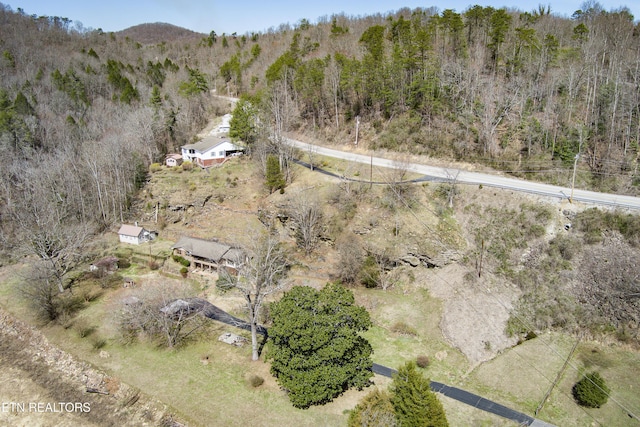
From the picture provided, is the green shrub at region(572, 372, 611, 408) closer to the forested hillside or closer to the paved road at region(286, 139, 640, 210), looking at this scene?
the paved road at region(286, 139, 640, 210)

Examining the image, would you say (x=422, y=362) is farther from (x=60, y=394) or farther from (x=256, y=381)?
(x=60, y=394)

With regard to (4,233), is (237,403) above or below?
below

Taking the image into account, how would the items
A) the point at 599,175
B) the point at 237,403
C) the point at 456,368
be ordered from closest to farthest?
the point at 237,403 < the point at 456,368 < the point at 599,175

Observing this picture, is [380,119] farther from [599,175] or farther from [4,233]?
[4,233]

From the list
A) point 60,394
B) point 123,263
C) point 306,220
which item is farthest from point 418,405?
point 123,263

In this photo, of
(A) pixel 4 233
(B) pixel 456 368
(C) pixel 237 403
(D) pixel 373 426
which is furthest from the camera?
(A) pixel 4 233

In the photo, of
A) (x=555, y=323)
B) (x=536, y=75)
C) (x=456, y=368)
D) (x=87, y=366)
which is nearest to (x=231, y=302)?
(x=87, y=366)

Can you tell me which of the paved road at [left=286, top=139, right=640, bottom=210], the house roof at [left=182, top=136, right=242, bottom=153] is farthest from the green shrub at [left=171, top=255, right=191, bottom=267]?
the paved road at [left=286, top=139, right=640, bottom=210]

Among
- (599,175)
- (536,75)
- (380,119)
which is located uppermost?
(536,75)
